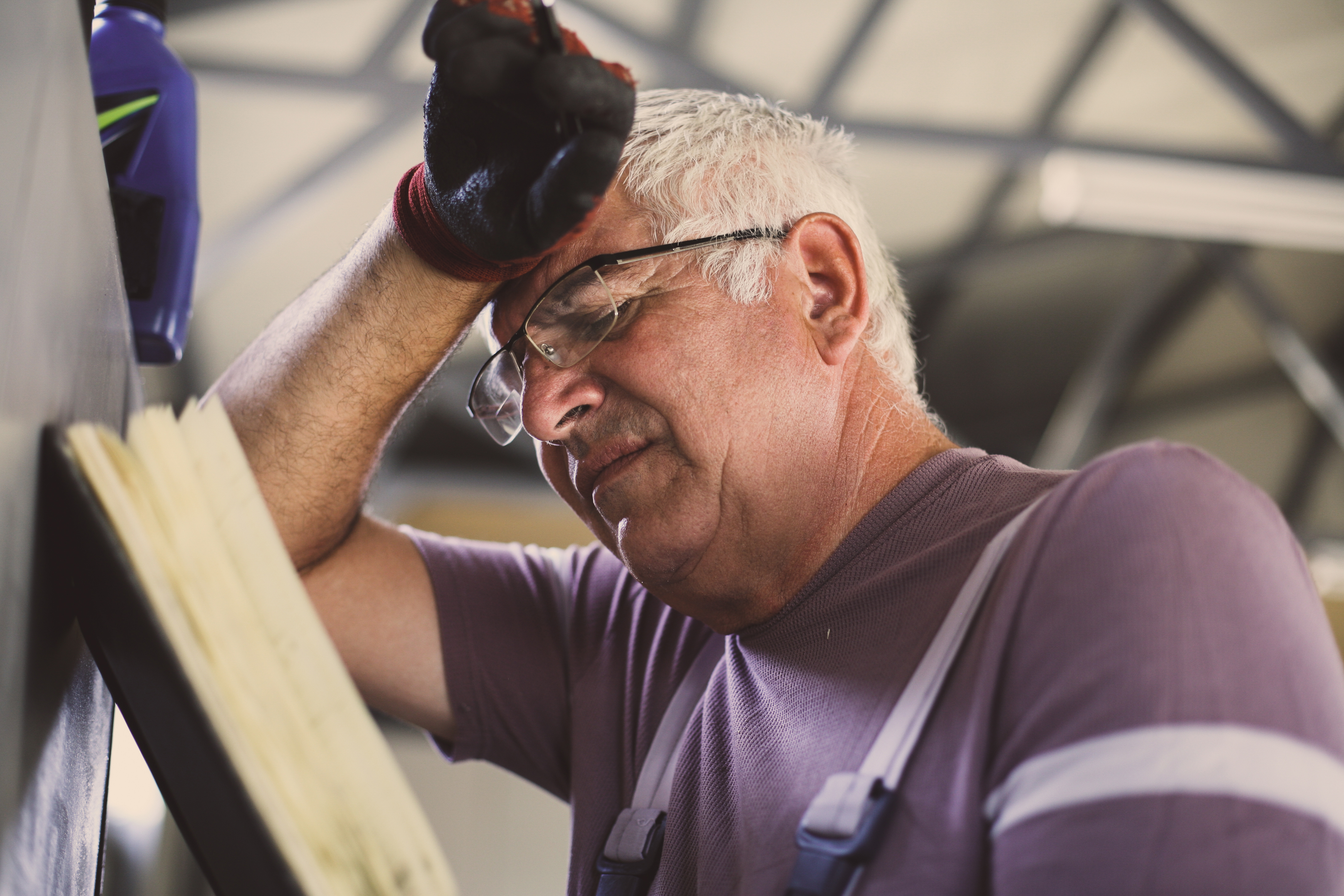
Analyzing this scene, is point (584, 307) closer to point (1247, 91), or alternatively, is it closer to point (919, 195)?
point (1247, 91)

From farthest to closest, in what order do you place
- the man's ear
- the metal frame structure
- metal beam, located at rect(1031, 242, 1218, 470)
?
metal beam, located at rect(1031, 242, 1218, 470), the metal frame structure, the man's ear

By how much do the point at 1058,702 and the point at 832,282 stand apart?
656 mm

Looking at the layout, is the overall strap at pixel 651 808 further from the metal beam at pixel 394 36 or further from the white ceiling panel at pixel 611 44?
the metal beam at pixel 394 36

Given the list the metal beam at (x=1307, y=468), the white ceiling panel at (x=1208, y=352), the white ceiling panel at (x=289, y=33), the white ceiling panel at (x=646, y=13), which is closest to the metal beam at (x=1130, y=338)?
the white ceiling panel at (x=1208, y=352)

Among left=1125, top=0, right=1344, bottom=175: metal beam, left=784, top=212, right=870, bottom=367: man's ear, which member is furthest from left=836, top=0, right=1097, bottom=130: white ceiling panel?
left=784, top=212, right=870, bottom=367: man's ear

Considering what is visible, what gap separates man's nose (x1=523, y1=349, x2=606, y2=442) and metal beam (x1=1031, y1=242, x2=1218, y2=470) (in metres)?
5.78

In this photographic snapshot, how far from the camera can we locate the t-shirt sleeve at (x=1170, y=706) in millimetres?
628

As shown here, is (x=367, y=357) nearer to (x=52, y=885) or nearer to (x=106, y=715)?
(x=106, y=715)

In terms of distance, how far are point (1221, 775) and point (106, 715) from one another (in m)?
0.75

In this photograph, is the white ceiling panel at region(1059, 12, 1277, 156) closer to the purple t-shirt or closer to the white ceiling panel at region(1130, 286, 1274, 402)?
the white ceiling panel at region(1130, 286, 1274, 402)

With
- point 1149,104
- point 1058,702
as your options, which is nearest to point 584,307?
point 1058,702

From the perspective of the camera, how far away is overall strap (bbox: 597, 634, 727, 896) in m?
1.09

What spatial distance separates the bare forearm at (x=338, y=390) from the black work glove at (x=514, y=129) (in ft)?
0.77

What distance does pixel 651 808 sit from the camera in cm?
114
